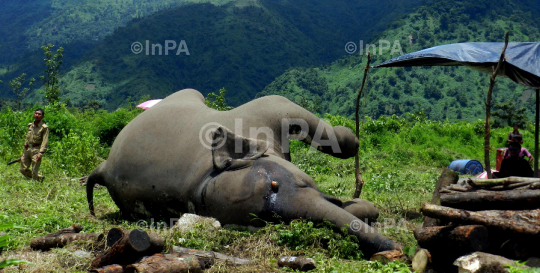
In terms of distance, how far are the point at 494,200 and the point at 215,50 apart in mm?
91399

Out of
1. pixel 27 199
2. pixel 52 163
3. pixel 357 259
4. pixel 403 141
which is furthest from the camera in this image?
pixel 403 141

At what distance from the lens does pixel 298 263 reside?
5.07 metres

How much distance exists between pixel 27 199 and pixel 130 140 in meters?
2.62

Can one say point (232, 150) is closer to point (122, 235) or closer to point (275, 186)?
point (275, 186)

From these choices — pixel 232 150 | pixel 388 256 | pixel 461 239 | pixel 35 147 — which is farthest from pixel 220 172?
pixel 35 147

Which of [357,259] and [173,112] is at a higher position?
[173,112]

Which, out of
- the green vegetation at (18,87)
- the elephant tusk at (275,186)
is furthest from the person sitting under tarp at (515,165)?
the green vegetation at (18,87)

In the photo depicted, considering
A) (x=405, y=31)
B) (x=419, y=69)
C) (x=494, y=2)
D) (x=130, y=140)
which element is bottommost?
(x=130, y=140)

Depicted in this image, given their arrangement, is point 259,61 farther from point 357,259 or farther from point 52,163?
point 357,259

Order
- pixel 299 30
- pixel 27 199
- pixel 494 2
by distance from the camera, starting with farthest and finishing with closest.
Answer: pixel 299 30 → pixel 494 2 → pixel 27 199

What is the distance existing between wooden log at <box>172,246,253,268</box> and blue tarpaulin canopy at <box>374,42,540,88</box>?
4.15 meters

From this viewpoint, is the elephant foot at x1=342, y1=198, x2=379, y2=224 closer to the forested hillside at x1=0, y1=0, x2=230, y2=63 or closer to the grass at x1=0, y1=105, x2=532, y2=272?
the grass at x1=0, y1=105, x2=532, y2=272

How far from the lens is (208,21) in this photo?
10281 centimetres

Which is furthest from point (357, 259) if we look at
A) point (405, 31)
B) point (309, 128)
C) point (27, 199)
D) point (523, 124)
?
point (405, 31)
